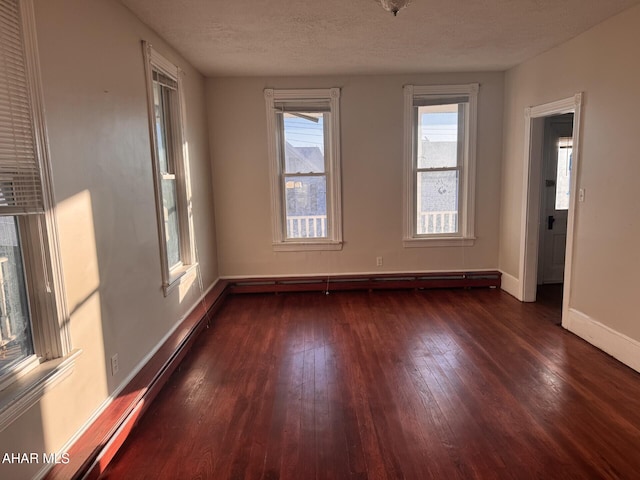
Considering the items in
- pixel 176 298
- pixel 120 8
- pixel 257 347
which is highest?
pixel 120 8

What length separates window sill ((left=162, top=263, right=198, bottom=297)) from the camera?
3228 mm

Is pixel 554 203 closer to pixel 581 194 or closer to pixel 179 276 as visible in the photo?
pixel 581 194

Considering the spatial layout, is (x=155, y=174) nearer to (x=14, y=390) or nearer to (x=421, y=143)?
(x=14, y=390)

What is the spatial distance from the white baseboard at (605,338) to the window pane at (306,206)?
2.82 m

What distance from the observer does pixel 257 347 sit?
3.43 m

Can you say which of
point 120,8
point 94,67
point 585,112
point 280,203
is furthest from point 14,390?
point 585,112

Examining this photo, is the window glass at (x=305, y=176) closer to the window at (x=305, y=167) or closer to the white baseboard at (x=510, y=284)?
the window at (x=305, y=167)

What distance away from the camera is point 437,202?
16.5 ft

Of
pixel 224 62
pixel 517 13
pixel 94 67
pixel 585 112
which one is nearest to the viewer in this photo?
pixel 94 67

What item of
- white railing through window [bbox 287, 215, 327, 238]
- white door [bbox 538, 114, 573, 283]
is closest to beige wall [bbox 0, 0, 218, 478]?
white railing through window [bbox 287, 215, 327, 238]

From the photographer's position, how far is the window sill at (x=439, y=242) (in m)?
5.04

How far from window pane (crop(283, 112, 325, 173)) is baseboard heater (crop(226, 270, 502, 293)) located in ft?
4.63

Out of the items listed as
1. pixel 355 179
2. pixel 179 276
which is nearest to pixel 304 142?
pixel 355 179

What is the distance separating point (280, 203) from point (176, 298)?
1936mm
